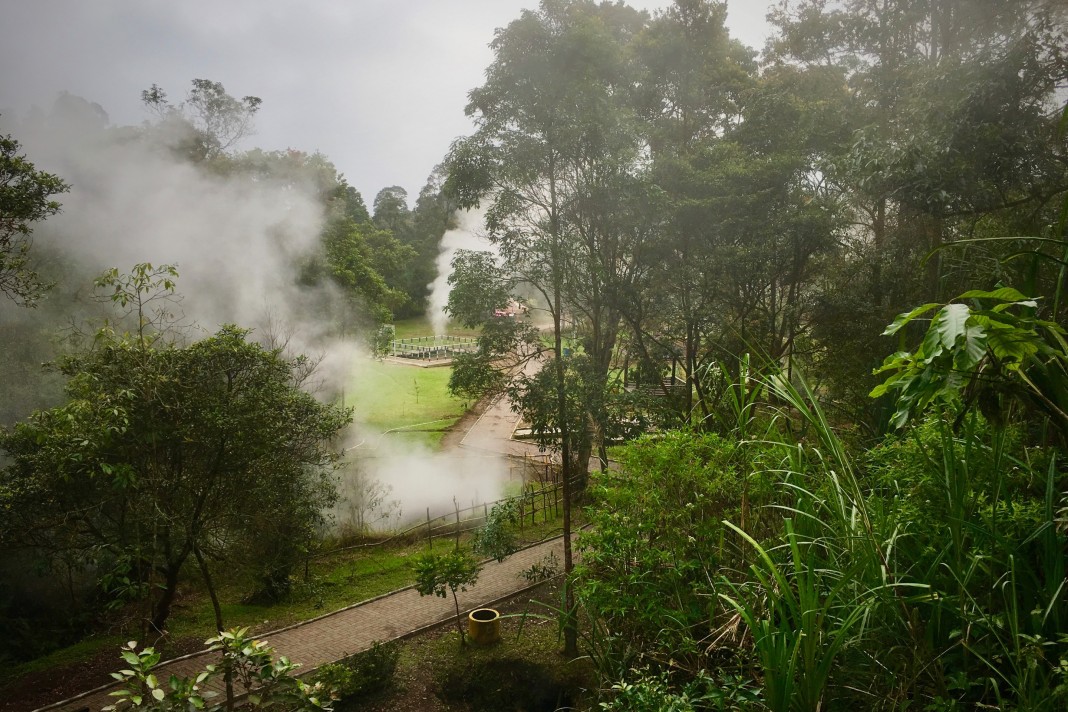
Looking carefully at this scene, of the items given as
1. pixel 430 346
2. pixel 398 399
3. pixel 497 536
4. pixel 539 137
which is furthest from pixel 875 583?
pixel 430 346

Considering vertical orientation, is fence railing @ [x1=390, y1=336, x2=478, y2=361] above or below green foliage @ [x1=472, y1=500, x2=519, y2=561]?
above

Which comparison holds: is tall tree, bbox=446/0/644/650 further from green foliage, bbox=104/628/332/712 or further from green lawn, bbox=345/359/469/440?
green lawn, bbox=345/359/469/440

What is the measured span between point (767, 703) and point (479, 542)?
4566 millimetres

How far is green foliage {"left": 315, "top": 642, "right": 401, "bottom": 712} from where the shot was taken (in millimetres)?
5012

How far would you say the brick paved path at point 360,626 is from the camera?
5797mm

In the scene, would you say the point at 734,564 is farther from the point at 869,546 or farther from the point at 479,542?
the point at 479,542

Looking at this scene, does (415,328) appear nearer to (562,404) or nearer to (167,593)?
(167,593)

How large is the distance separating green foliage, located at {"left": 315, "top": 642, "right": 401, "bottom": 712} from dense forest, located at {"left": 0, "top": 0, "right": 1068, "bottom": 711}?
1458mm

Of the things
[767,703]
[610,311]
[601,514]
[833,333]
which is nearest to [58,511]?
[601,514]

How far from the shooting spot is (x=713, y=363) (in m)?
2.72

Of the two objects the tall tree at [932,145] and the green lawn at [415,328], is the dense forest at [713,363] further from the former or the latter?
the green lawn at [415,328]

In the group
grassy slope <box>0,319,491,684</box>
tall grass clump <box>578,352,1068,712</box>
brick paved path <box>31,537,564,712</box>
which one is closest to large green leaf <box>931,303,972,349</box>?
tall grass clump <box>578,352,1068,712</box>

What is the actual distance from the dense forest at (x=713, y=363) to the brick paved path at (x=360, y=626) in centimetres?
99

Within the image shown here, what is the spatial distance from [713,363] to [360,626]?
568cm
